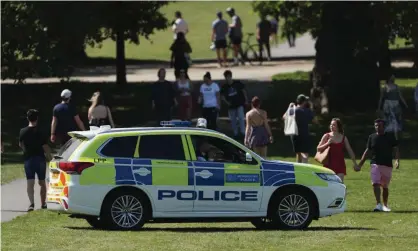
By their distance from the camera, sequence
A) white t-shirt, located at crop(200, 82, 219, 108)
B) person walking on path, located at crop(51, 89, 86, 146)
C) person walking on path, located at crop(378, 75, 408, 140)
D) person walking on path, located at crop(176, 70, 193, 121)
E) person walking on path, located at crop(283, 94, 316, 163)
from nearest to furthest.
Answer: person walking on path, located at crop(51, 89, 86, 146) < person walking on path, located at crop(283, 94, 316, 163) < white t-shirt, located at crop(200, 82, 219, 108) < person walking on path, located at crop(378, 75, 408, 140) < person walking on path, located at crop(176, 70, 193, 121)

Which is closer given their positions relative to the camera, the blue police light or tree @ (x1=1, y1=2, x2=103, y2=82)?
the blue police light

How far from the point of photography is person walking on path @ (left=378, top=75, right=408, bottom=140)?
101 ft

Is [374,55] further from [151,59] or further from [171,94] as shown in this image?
[151,59]

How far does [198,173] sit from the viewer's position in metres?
18.0

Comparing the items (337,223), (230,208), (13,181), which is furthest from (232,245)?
(13,181)

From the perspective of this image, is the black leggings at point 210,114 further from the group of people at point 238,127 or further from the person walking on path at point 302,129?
the person walking on path at point 302,129

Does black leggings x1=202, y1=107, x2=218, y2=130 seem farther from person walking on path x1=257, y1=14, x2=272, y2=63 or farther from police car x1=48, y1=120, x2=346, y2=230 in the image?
person walking on path x1=257, y1=14, x2=272, y2=63

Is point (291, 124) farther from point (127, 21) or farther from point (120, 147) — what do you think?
point (127, 21)

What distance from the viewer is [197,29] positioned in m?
66.7

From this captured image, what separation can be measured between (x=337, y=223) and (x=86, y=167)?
4096 millimetres

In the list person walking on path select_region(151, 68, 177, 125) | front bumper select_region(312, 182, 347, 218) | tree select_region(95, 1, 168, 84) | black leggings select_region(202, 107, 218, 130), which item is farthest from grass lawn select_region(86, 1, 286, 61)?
front bumper select_region(312, 182, 347, 218)

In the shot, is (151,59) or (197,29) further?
(197,29)

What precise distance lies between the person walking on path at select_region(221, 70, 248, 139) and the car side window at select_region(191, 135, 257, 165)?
40.1 ft

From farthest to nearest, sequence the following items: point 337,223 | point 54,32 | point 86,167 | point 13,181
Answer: point 54,32 → point 13,181 → point 337,223 → point 86,167
